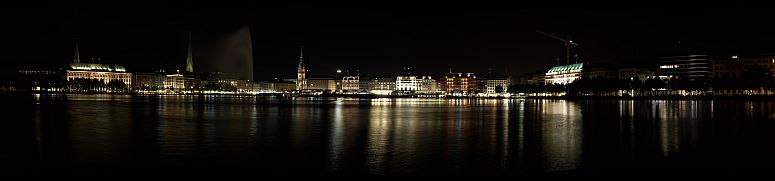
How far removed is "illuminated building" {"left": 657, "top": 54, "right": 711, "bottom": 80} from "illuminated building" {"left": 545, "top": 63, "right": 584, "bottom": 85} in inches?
1246

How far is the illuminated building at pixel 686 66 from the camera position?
386ft

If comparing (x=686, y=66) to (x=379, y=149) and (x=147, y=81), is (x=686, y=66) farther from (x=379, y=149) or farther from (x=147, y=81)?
(x=147, y=81)

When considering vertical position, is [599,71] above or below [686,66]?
above

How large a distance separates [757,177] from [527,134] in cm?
1118

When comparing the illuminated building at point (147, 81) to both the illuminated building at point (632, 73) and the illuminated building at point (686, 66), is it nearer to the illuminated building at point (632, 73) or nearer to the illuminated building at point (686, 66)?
the illuminated building at point (632, 73)

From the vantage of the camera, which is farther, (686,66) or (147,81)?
(147,81)

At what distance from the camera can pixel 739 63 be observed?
115875 mm

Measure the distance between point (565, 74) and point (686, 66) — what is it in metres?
49.8

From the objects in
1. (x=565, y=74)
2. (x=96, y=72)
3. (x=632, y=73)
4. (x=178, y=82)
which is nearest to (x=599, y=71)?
(x=632, y=73)

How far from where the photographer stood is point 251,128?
83.5ft

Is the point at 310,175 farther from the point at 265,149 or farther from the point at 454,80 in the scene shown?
the point at 454,80

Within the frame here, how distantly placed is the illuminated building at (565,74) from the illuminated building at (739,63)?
39.2 meters

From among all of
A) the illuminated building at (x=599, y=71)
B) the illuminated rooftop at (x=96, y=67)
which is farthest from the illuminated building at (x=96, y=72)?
the illuminated building at (x=599, y=71)

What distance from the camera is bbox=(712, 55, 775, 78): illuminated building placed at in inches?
4491
